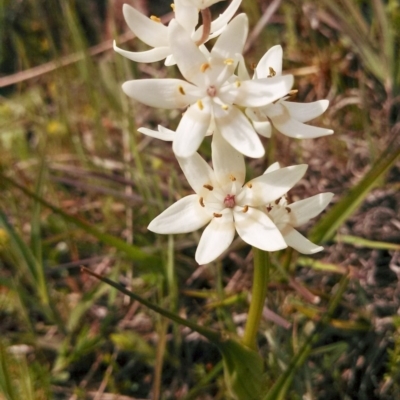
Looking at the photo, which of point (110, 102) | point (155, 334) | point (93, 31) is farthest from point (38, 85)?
point (155, 334)

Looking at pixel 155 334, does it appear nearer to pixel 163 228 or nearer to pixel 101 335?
pixel 101 335

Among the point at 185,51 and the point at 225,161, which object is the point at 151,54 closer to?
the point at 185,51

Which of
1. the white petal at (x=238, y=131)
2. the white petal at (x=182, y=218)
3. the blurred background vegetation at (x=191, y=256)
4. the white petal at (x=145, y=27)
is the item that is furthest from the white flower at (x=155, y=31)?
the blurred background vegetation at (x=191, y=256)

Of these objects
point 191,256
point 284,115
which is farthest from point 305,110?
point 191,256

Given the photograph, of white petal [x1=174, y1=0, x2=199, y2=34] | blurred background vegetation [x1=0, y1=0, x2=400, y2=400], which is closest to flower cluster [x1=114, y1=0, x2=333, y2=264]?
white petal [x1=174, y1=0, x2=199, y2=34]

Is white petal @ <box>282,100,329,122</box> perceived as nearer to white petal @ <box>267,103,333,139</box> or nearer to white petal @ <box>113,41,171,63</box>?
white petal @ <box>267,103,333,139</box>

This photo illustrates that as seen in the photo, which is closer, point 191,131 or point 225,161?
point 191,131
